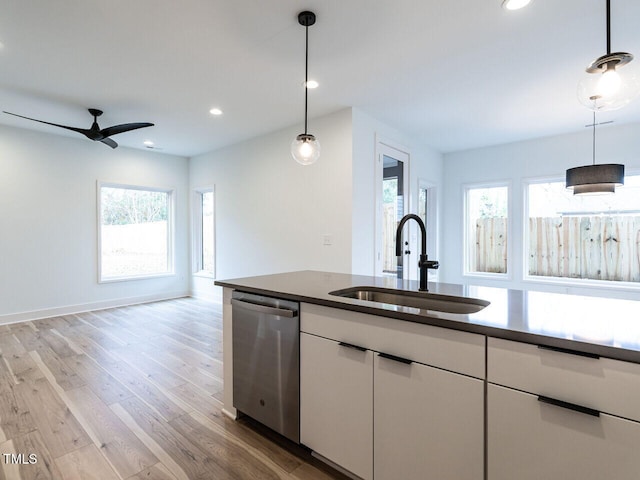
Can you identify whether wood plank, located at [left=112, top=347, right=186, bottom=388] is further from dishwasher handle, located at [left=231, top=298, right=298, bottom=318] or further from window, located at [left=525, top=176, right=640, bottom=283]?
window, located at [left=525, top=176, right=640, bottom=283]

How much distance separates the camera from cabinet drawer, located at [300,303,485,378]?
1.16m

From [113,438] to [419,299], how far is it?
2072 millimetres

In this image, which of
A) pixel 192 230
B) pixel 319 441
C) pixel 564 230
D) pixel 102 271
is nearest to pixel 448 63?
pixel 319 441

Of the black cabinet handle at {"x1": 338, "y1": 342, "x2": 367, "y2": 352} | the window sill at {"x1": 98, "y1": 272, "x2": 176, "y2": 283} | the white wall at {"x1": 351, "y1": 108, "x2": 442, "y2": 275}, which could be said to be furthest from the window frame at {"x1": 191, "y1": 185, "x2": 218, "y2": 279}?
the black cabinet handle at {"x1": 338, "y1": 342, "x2": 367, "y2": 352}

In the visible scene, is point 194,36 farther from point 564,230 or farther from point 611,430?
point 564,230

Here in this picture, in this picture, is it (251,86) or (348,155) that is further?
(348,155)

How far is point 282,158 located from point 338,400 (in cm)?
373

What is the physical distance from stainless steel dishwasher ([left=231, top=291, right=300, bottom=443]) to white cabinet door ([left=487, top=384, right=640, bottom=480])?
0.99 metres

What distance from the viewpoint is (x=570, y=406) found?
965 millimetres

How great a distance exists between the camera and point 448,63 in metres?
2.79

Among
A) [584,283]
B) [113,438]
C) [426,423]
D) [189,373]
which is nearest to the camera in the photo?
[426,423]

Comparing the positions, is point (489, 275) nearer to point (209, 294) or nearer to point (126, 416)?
point (209, 294)

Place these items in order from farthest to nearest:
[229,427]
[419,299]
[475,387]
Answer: [229,427]
[419,299]
[475,387]

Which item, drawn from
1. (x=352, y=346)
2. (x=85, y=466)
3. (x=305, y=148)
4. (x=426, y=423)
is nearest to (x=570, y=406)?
(x=426, y=423)
